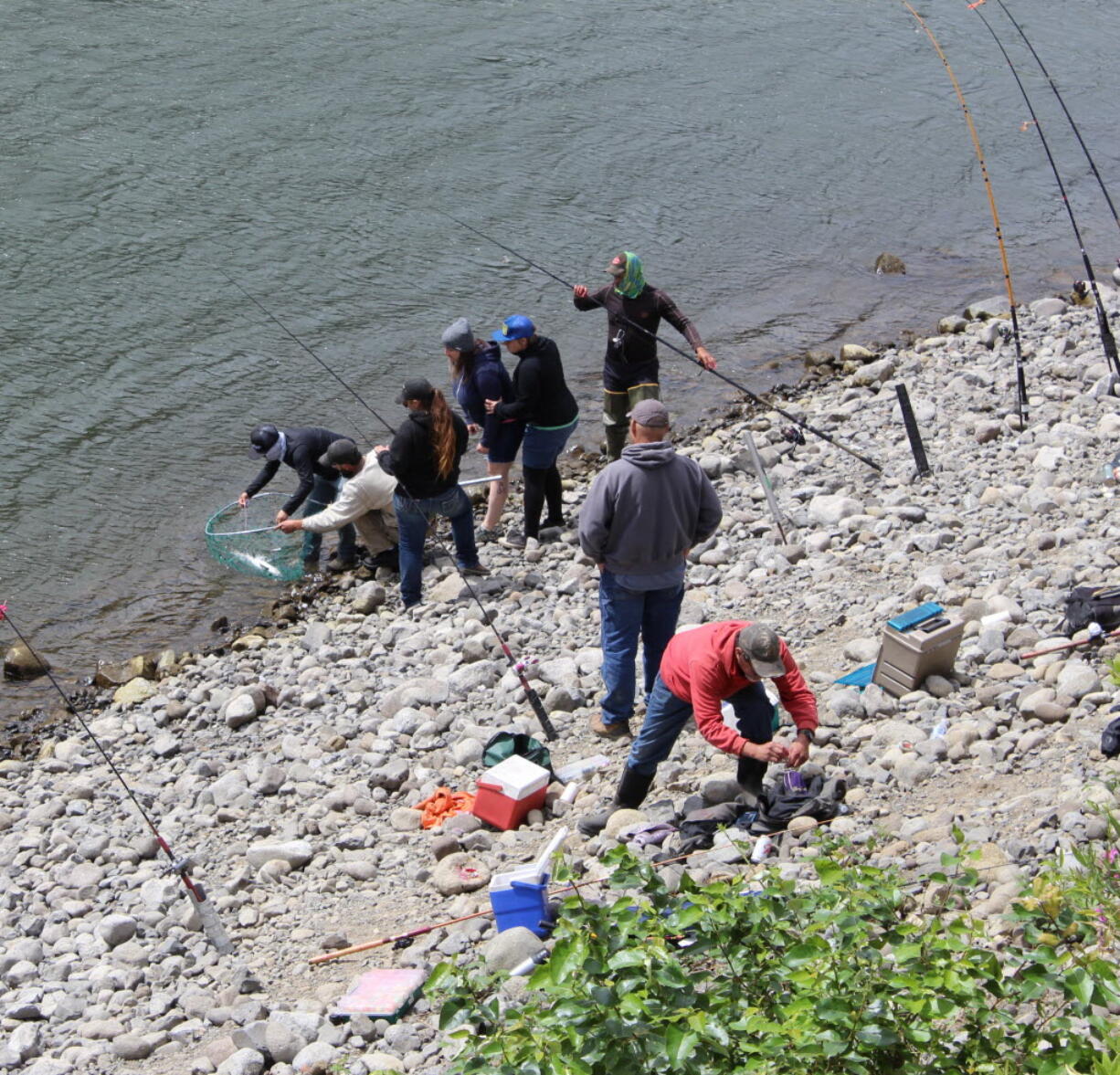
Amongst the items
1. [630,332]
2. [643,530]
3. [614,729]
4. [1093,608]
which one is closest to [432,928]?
[614,729]

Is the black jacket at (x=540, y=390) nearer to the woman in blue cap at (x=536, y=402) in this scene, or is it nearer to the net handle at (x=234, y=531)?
the woman in blue cap at (x=536, y=402)

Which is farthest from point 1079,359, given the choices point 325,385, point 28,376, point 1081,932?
point 28,376

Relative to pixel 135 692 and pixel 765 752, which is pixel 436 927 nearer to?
pixel 765 752

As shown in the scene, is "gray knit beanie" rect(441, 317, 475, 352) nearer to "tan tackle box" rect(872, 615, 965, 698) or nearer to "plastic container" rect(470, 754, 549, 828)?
"plastic container" rect(470, 754, 549, 828)

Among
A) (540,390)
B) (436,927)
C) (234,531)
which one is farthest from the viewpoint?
(234,531)

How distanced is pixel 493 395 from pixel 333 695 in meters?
2.31

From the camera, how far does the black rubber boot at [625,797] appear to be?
227 inches

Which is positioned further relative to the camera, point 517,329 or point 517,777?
point 517,329

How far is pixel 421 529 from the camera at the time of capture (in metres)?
8.51

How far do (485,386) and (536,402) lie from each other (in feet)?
1.29

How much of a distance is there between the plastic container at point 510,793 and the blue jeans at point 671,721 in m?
0.50

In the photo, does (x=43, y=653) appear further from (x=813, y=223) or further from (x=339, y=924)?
(x=813, y=223)

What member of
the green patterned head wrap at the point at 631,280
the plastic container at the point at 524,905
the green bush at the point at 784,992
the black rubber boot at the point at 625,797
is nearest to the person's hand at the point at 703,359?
the green patterned head wrap at the point at 631,280

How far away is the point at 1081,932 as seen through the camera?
377 centimetres
